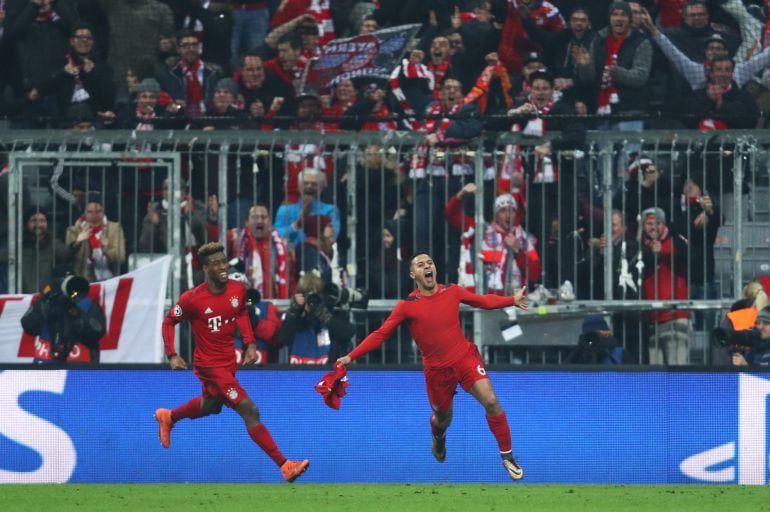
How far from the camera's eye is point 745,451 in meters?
11.7

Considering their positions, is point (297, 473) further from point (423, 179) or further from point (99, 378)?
point (423, 179)

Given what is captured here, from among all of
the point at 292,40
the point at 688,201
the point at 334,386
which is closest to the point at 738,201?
the point at 688,201

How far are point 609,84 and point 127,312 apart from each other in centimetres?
542

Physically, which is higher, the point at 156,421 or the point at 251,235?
the point at 251,235

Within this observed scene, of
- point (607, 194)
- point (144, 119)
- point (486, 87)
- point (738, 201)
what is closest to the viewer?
point (738, 201)

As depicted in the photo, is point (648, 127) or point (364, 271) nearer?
point (364, 271)

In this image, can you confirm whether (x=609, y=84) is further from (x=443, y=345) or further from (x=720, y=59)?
(x=443, y=345)

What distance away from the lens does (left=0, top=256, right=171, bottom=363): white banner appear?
13531mm

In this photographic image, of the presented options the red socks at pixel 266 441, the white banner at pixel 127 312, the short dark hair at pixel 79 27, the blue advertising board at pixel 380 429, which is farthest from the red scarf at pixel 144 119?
the red socks at pixel 266 441

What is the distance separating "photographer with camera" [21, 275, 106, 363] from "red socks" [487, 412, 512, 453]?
13.5ft

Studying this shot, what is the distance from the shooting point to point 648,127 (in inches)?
591

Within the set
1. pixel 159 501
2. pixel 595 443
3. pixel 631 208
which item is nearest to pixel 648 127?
pixel 631 208

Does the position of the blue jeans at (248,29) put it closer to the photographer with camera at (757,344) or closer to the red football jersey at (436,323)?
the red football jersey at (436,323)

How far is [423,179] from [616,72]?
8.34 ft
